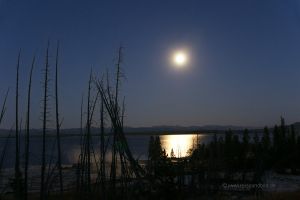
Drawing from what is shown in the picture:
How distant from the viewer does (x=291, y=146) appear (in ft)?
147

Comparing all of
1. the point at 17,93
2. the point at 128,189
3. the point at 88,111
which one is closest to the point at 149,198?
the point at 128,189

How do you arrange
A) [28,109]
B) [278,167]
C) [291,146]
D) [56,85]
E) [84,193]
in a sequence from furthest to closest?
1. [291,146]
2. [278,167]
3. [84,193]
4. [56,85]
5. [28,109]

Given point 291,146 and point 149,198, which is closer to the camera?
point 149,198

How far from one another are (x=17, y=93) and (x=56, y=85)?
722 millimetres

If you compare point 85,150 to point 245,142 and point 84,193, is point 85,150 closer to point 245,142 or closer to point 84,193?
point 84,193

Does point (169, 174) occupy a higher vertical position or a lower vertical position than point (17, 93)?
lower

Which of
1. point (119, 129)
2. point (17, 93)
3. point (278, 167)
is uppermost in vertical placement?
point (17, 93)

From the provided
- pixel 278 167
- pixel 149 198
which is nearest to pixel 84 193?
pixel 149 198

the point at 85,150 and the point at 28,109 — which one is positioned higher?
the point at 28,109

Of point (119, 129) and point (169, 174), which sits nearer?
point (119, 129)

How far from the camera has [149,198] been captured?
6363 mm

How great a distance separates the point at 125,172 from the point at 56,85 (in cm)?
145

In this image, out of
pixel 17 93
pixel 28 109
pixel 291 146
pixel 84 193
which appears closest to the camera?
pixel 17 93

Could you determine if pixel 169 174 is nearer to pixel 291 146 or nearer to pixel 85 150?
pixel 85 150
